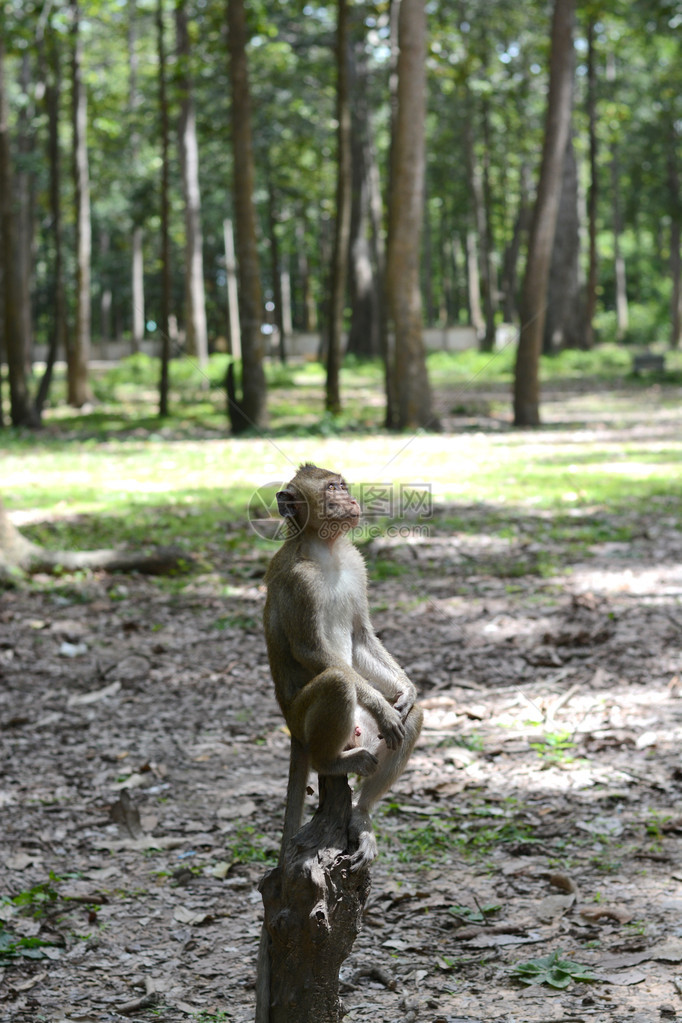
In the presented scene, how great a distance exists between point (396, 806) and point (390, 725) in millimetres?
2293

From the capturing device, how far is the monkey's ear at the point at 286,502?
3.37 meters

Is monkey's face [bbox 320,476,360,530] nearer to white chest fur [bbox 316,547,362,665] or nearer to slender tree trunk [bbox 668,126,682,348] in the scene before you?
white chest fur [bbox 316,547,362,665]

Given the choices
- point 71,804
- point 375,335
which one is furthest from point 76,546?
point 375,335

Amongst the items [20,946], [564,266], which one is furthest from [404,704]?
[564,266]

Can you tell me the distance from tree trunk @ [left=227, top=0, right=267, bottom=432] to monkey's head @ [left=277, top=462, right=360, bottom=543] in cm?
1560

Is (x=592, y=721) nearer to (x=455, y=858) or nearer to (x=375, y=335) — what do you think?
(x=455, y=858)

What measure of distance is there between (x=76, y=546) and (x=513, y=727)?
5.63 m

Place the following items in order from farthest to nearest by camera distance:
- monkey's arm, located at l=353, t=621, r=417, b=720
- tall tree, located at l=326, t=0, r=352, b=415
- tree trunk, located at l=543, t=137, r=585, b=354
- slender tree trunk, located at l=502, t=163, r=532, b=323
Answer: slender tree trunk, located at l=502, t=163, r=532, b=323 < tree trunk, located at l=543, t=137, r=585, b=354 < tall tree, located at l=326, t=0, r=352, b=415 < monkey's arm, located at l=353, t=621, r=417, b=720

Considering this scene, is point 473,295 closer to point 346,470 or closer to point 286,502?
point 346,470

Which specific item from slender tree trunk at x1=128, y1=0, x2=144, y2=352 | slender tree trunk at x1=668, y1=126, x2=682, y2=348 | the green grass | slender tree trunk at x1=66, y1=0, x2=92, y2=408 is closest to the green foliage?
the green grass

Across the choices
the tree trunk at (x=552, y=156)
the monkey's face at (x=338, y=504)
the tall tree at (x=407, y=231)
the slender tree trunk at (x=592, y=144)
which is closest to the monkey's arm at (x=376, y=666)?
the monkey's face at (x=338, y=504)

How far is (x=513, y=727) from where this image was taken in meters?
6.43

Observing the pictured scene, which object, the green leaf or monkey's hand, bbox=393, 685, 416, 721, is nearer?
monkey's hand, bbox=393, 685, 416, 721

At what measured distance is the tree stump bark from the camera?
3297 millimetres
